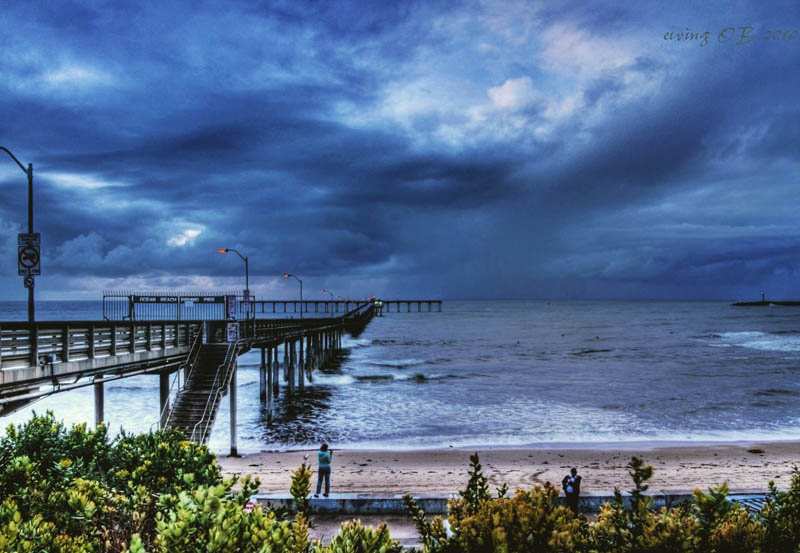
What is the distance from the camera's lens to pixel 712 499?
18.3 feet

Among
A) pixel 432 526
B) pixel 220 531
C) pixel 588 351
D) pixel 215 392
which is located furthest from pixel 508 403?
pixel 588 351

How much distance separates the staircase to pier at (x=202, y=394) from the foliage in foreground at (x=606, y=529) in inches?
604

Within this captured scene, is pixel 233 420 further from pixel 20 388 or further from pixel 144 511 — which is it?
pixel 144 511

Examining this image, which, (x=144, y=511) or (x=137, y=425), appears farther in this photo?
(x=137, y=425)

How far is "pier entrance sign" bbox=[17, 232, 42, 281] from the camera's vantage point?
17312mm

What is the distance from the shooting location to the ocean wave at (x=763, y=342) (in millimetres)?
75244

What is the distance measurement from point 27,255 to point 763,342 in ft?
315

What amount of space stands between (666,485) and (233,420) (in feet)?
58.7

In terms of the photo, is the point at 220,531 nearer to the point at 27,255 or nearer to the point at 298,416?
the point at 27,255

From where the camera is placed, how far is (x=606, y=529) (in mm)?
5613

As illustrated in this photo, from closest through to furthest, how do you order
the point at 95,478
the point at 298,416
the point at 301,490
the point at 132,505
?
the point at 301,490 → the point at 132,505 → the point at 95,478 → the point at 298,416

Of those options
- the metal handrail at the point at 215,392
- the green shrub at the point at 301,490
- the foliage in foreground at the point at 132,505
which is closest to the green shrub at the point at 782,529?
the foliage in foreground at the point at 132,505

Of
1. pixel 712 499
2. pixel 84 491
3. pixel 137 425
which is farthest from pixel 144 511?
pixel 137 425

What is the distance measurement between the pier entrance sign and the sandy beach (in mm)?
10080
